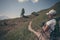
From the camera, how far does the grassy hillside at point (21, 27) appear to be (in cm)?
332

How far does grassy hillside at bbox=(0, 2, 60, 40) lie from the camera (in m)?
3.32

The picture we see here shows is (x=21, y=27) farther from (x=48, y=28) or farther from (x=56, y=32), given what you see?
(x=56, y=32)

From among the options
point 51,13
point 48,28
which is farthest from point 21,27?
point 51,13

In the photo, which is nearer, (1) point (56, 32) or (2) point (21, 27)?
(1) point (56, 32)

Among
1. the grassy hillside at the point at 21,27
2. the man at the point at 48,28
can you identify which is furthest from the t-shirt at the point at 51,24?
the grassy hillside at the point at 21,27

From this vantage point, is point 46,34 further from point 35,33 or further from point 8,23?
point 8,23

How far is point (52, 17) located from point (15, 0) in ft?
2.78

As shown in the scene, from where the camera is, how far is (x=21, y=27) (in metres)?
3.39

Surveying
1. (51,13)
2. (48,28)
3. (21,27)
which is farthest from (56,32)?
(21,27)

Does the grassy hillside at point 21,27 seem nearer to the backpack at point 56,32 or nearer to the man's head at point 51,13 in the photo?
the man's head at point 51,13

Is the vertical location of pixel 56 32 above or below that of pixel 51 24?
below

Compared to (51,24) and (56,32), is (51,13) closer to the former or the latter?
(51,24)

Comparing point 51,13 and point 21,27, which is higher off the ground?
point 51,13

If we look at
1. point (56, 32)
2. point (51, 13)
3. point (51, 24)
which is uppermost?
point (51, 13)
